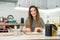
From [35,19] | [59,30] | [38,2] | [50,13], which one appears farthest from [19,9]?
[59,30]

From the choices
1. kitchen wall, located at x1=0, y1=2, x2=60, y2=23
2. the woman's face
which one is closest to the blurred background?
kitchen wall, located at x1=0, y1=2, x2=60, y2=23

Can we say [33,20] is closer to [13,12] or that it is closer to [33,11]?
[33,11]

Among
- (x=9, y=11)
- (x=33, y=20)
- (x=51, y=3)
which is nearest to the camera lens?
(x=33, y=20)

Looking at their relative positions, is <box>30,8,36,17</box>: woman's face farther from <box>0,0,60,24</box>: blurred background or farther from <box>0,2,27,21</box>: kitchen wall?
<box>0,2,27,21</box>: kitchen wall

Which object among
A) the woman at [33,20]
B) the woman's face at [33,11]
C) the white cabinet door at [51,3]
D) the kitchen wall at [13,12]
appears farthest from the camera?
the kitchen wall at [13,12]

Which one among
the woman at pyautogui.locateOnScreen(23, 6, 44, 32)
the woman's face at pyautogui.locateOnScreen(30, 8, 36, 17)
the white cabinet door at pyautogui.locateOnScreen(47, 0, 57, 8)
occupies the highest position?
the white cabinet door at pyautogui.locateOnScreen(47, 0, 57, 8)

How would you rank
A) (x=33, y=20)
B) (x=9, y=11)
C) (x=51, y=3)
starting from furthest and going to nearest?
(x=9, y=11) < (x=51, y=3) < (x=33, y=20)

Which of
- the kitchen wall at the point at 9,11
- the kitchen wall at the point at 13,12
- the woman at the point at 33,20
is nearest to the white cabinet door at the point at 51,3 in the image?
the kitchen wall at the point at 13,12

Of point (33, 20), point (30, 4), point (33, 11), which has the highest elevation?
point (30, 4)

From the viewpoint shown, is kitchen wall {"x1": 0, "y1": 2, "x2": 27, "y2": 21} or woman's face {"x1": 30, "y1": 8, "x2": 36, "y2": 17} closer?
woman's face {"x1": 30, "y1": 8, "x2": 36, "y2": 17}

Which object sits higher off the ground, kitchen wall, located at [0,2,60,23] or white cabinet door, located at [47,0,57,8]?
white cabinet door, located at [47,0,57,8]

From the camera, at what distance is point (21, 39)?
3.73 feet

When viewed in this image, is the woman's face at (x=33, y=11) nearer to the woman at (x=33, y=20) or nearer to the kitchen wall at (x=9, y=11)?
the woman at (x=33, y=20)

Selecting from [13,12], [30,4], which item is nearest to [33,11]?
[30,4]
